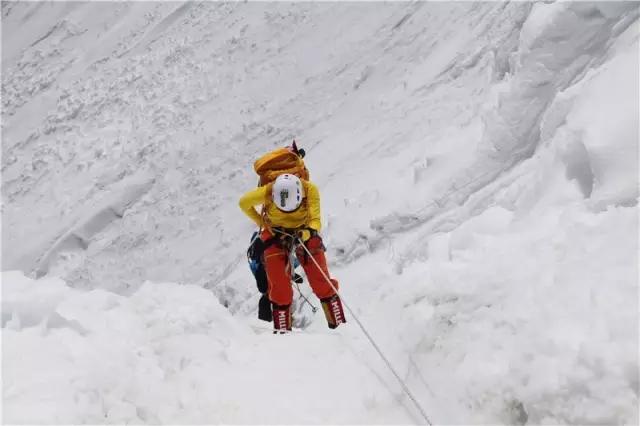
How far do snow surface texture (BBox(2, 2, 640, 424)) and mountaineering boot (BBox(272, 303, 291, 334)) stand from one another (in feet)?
1.08

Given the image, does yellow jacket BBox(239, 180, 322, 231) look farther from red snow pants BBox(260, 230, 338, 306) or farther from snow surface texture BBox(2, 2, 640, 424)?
snow surface texture BBox(2, 2, 640, 424)

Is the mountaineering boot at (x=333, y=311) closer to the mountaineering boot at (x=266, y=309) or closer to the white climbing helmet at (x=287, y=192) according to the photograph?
the mountaineering boot at (x=266, y=309)

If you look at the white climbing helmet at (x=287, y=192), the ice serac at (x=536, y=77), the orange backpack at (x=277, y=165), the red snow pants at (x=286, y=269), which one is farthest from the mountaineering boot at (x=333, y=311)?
the ice serac at (x=536, y=77)

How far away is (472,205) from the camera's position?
550 cm

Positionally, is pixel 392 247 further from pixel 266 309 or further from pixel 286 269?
pixel 266 309

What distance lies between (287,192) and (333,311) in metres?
1.24

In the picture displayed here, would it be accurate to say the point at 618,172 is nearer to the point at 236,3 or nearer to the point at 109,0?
the point at 236,3

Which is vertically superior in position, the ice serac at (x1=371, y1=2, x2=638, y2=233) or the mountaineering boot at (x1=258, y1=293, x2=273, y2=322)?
the ice serac at (x1=371, y1=2, x2=638, y2=233)

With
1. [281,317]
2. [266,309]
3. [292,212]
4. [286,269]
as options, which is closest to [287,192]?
[292,212]

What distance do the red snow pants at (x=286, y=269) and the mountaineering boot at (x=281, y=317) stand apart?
0.07 m

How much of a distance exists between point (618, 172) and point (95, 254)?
11923mm

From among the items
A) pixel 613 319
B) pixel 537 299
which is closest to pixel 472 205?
pixel 537 299

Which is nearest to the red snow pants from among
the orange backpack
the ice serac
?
the orange backpack

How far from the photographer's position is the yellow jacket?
5.59 m
